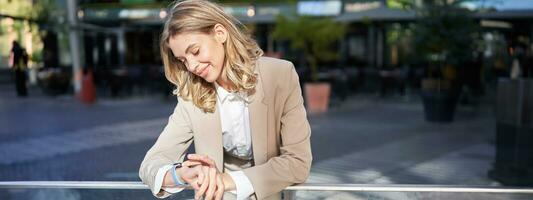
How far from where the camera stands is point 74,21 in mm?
14438

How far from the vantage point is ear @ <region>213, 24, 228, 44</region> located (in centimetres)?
126

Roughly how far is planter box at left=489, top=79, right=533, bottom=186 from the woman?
13.5 ft

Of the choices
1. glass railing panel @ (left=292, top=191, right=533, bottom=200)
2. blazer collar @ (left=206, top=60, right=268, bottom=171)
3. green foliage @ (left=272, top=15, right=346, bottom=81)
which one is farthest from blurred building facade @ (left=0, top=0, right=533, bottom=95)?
blazer collar @ (left=206, top=60, right=268, bottom=171)

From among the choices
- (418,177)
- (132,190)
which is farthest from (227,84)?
(418,177)

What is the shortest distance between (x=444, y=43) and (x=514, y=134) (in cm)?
451

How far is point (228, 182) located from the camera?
125 cm

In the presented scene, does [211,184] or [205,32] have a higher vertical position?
[205,32]

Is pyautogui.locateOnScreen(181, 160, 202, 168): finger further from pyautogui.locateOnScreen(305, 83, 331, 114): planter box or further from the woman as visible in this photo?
pyautogui.locateOnScreen(305, 83, 331, 114): planter box

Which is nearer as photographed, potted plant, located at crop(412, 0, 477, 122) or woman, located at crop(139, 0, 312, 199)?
woman, located at crop(139, 0, 312, 199)

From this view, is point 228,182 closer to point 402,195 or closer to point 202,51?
point 202,51

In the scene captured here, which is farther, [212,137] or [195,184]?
[212,137]

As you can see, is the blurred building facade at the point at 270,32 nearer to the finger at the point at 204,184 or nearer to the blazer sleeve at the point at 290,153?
the blazer sleeve at the point at 290,153

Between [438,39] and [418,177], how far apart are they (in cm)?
472

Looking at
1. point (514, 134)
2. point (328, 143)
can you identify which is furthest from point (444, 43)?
point (514, 134)
